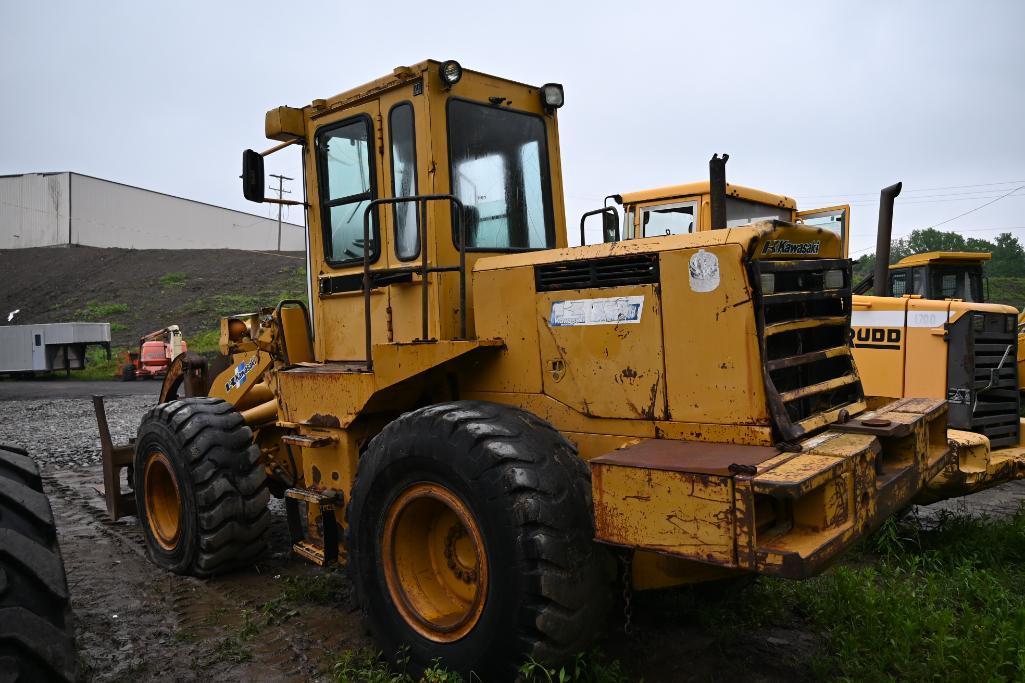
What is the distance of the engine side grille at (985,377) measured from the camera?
6.52 m

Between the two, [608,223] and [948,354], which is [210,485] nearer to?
[608,223]

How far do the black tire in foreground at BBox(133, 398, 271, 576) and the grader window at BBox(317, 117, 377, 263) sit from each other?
140cm

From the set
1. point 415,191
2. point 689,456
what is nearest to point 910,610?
point 689,456

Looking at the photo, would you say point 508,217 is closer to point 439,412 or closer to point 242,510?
point 439,412

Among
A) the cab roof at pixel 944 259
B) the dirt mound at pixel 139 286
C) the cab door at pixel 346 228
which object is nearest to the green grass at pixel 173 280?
the dirt mound at pixel 139 286

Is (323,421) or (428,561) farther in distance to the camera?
(323,421)

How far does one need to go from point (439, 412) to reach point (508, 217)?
5.47ft

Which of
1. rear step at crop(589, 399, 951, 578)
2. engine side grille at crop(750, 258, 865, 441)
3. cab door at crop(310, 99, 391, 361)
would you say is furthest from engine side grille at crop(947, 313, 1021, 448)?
cab door at crop(310, 99, 391, 361)

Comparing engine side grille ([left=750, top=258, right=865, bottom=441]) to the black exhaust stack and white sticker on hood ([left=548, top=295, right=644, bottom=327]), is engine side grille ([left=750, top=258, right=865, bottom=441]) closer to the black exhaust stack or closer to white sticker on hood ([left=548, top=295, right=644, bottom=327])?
the black exhaust stack

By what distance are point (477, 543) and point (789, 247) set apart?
1.93 metres

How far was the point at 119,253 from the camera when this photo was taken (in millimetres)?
41938

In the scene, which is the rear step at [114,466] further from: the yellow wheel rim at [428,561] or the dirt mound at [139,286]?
the dirt mound at [139,286]

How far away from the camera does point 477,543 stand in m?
3.36

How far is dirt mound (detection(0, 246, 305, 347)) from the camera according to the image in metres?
30.3
